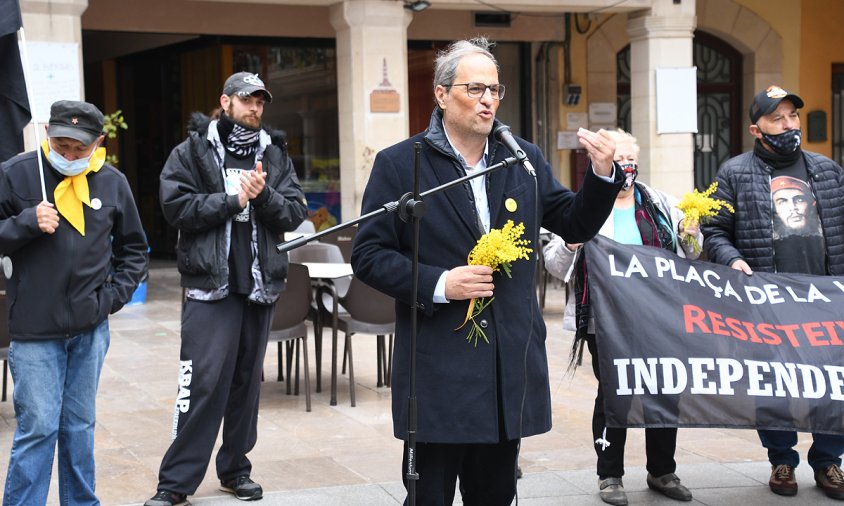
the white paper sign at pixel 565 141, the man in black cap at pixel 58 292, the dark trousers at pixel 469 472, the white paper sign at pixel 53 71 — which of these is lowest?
the dark trousers at pixel 469 472

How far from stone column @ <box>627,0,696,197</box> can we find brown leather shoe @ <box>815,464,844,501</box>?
374 inches

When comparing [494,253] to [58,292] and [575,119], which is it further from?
[575,119]

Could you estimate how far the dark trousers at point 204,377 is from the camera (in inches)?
213

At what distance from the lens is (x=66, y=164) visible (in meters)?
4.77

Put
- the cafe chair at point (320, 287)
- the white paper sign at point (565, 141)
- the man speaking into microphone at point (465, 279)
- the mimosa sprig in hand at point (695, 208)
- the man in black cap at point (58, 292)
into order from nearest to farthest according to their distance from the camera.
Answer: the man speaking into microphone at point (465, 279) → the man in black cap at point (58, 292) → the mimosa sprig in hand at point (695, 208) → the cafe chair at point (320, 287) → the white paper sign at point (565, 141)

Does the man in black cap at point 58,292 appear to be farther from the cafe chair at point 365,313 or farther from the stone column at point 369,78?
the stone column at point 369,78

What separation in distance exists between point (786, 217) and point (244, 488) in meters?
3.00

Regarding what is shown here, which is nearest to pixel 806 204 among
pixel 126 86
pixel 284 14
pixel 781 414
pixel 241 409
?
pixel 781 414

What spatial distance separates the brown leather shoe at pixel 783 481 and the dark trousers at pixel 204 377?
2.67 meters

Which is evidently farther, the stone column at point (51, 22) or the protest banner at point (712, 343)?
the stone column at point (51, 22)

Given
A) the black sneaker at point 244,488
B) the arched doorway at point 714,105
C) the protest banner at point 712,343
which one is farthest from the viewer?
the arched doorway at point 714,105

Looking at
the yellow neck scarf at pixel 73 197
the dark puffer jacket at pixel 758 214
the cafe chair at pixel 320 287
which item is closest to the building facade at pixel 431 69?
the cafe chair at pixel 320 287

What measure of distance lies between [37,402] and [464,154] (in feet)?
6.84

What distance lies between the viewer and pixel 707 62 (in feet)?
A: 60.1
